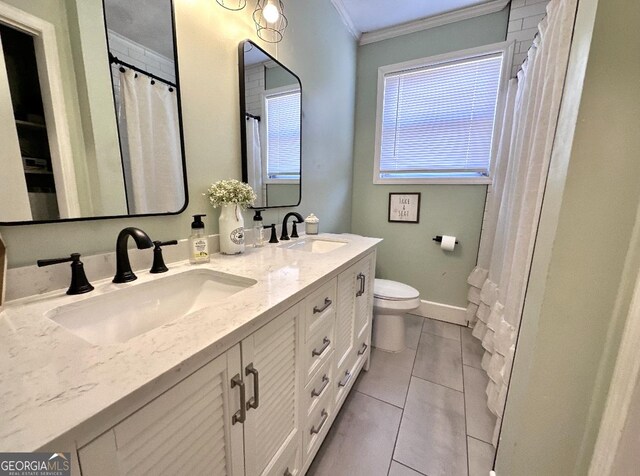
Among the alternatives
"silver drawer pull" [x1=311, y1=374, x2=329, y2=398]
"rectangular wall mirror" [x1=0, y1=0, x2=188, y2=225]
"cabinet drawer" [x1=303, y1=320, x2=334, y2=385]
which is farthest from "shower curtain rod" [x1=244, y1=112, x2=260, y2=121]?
"silver drawer pull" [x1=311, y1=374, x2=329, y2=398]

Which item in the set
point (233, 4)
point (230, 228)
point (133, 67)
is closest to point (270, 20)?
point (233, 4)

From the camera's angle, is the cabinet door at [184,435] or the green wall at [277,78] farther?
the green wall at [277,78]

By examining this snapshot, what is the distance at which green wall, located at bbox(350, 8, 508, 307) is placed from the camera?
2.10 metres

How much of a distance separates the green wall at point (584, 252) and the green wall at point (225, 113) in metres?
1.27

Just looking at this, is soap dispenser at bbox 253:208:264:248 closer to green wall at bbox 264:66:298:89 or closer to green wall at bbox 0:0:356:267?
green wall at bbox 0:0:356:267

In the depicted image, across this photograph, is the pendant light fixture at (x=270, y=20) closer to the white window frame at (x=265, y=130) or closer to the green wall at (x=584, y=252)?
the white window frame at (x=265, y=130)

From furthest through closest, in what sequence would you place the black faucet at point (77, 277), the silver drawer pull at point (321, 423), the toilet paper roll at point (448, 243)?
the toilet paper roll at point (448, 243), the silver drawer pull at point (321, 423), the black faucet at point (77, 277)

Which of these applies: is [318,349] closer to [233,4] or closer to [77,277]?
[77,277]

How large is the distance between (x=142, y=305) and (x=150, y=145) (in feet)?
1.90

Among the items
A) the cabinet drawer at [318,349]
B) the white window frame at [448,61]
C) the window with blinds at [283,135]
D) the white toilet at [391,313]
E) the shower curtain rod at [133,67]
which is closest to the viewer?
the shower curtain rod at [133,67]

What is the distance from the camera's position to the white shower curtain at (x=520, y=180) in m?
1.10

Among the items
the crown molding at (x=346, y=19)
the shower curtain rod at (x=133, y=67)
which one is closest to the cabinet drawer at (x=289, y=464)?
the shower curtain rod at (x=133, y=67)

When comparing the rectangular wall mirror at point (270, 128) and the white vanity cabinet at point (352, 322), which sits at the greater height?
the rectangular wall mirror at point (270, 128)

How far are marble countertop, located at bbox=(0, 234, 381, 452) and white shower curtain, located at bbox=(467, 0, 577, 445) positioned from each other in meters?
1.16
